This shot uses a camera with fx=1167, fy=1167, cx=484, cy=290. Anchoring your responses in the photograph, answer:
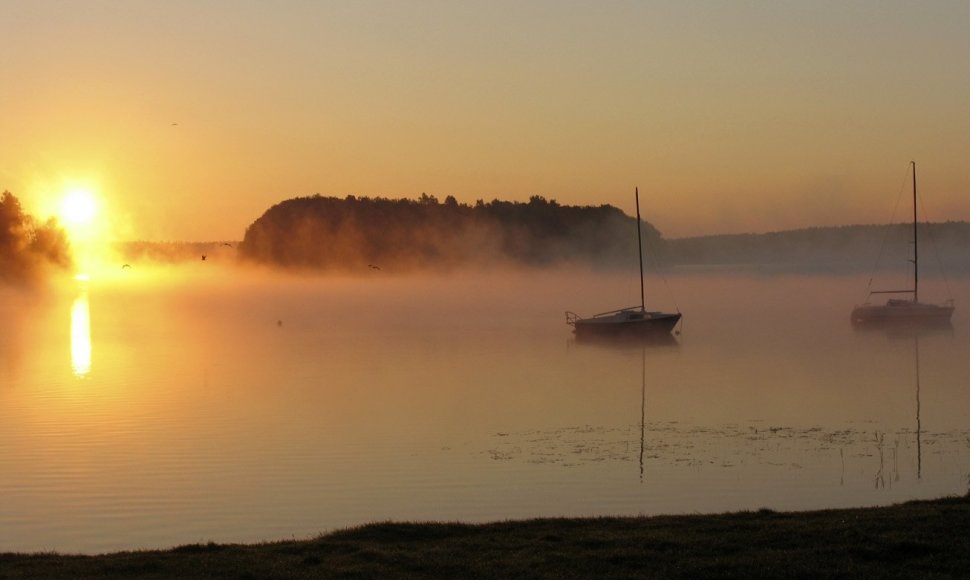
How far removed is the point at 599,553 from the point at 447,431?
19299mm

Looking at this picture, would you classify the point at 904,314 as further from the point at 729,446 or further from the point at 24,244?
the point at 24,244

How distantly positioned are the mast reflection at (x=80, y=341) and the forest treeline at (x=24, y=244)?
82.3 ft

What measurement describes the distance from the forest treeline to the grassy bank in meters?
143

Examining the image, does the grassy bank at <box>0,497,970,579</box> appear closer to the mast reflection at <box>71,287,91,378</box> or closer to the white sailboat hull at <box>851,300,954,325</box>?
the mast reflection at <box>71,287,91,378</box>

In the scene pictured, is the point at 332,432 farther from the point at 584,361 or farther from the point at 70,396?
the point at 584,361

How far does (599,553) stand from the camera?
1463cm

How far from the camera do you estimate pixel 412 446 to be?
101ft

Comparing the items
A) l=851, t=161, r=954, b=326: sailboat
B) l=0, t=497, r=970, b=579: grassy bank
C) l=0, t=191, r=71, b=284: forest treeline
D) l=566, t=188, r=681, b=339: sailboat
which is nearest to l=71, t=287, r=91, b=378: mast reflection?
l=0, t=191, r=71, b=284: forest treeline

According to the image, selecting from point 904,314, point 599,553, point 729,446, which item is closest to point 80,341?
point 729,446

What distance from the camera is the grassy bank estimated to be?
13703 mm

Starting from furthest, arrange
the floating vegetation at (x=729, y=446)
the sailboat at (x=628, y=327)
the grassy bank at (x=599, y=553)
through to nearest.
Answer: the sailboat at (x=628, y=327), the floating vegetation at (x=729, y=446), the grassy bank at (x=599, y=553)

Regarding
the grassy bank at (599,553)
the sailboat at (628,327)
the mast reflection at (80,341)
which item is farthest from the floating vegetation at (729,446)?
the sailboat at (628,327)

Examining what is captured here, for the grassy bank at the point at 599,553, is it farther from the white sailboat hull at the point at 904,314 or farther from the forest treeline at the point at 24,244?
the forest treeline at the point at 24,244

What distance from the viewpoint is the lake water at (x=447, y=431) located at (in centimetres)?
2322
